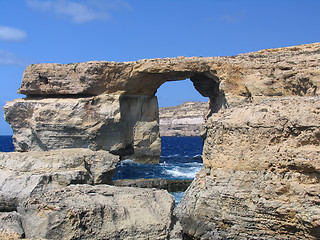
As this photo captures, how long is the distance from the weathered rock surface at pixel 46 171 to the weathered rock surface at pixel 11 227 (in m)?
3.04

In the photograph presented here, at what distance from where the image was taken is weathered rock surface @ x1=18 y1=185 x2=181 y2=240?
6879mm

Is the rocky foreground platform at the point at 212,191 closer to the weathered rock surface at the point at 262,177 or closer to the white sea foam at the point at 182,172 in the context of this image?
the weathered rock surface at the point at 262,177

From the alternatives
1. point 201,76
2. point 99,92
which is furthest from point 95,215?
point 201,76

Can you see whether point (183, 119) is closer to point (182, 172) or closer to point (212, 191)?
point (182, 172)

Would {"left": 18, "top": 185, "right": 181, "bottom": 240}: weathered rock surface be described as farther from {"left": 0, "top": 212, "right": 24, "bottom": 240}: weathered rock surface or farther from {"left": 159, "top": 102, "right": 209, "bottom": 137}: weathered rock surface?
{"left": 159, "top": 102, "right": 209, "bottom": 137}: weathered rock surface

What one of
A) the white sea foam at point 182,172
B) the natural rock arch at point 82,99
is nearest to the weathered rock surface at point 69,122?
the natural rock arch at point 82,99

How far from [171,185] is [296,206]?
13.8m

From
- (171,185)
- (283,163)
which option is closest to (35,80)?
(171,185)

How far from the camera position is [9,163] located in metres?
12.2

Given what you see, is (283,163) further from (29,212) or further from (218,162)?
(29,212)

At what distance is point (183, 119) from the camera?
8612 cm

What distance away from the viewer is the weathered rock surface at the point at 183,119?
84.4 metres

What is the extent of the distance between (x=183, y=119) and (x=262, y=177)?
257ft

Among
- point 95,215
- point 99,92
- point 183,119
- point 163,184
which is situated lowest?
point 163,184
